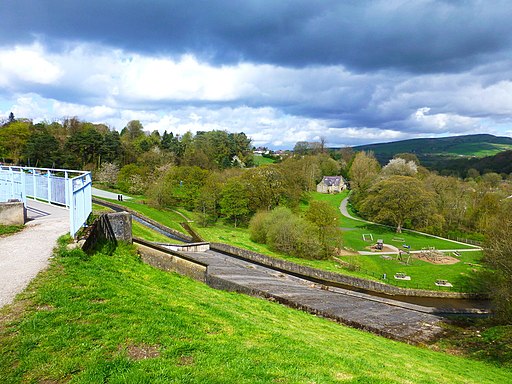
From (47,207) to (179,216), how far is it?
4317 centimetres

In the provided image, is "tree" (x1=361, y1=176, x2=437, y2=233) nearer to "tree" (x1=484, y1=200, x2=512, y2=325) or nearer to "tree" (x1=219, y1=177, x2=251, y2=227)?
"tree" (x1=219, y1=177, x2=251, y2=227)

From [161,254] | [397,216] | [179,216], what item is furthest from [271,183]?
[161,254]

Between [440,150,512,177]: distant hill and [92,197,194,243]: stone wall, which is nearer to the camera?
[92,197,194,243]: stone wall

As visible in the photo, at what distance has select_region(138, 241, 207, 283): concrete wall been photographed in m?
14.4

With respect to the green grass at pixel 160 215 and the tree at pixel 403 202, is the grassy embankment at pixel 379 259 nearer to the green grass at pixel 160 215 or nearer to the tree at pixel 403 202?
the green grass at pixel 160 215

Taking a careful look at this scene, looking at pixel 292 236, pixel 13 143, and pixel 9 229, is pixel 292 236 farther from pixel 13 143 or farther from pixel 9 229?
pixel 13 143

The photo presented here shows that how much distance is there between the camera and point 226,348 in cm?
634

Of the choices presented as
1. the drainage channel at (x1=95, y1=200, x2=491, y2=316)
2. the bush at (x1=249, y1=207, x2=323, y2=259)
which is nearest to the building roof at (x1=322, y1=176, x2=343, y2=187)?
the bush at (x1=249, y1=207, x2=323, y2=259)

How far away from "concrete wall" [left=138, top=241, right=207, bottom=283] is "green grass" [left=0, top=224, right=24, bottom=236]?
4439mm

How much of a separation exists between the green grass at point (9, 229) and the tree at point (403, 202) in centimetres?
5610

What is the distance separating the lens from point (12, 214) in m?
11.3

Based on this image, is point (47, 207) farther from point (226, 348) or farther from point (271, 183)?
point (271, 183)

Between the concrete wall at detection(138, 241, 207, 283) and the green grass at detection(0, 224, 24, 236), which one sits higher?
the green grass at detection(0, 224, 24, 236)

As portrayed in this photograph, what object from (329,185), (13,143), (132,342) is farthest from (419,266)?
(13,143)
